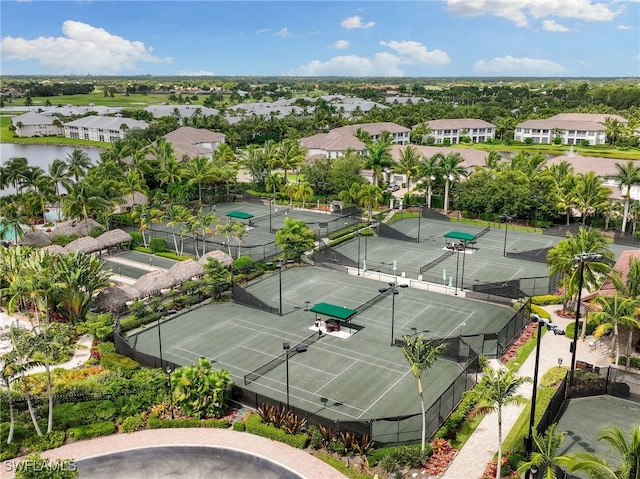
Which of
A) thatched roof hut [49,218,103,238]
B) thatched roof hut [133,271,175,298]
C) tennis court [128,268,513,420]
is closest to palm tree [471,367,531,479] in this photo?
tennis court [128,268,513,420]

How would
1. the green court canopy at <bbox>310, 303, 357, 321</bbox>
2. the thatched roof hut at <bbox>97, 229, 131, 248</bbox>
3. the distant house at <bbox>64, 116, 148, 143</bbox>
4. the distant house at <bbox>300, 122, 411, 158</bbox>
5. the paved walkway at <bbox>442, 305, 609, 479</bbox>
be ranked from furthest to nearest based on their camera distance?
the distant house at <bbox>64, 116, 148, 143</bbox> < the distant house at <bbox>300, 122, 411, 158</bbox> < the thatched roof hut at <bbox>97, 229, 131, 248</bbox> < the green court canopy at <bbox>310, 303, 357, 321</bbox> < the paved walkway at <bbox>442, 305, 609, 479</bbox>

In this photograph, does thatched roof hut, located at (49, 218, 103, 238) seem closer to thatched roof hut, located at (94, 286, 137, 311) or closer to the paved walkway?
thatched roof hut, located at (94, 286, 137, 311)

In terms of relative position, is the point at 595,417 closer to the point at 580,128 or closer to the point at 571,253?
the point at 571,253

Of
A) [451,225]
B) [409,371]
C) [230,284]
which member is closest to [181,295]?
[230,284]

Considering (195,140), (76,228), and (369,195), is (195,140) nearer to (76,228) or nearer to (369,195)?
(369,195)

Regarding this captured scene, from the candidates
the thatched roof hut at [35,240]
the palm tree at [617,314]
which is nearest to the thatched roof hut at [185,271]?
the thatched roof hut at [35,240]

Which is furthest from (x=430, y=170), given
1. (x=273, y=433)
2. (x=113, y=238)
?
(x=273, y=433)

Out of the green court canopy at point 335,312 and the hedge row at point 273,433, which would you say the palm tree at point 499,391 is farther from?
the green court canopy at point 335,312
